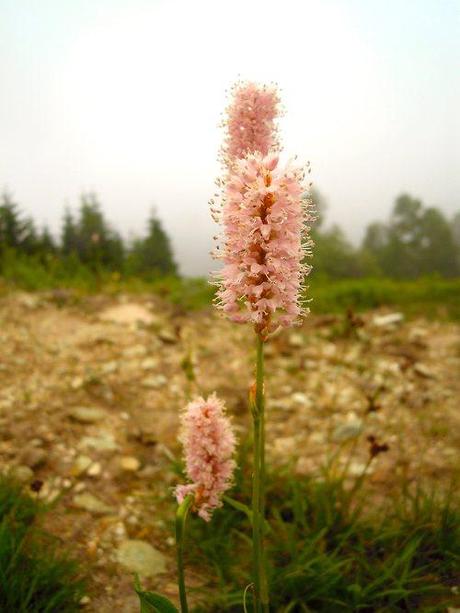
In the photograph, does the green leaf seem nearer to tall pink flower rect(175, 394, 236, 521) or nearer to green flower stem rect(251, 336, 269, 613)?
green flower stem rect(251, 336, 269, 613)

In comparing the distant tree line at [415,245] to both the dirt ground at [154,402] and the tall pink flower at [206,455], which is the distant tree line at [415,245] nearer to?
the dirt ground at [154,402]

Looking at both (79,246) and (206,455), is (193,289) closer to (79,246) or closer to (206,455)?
(79,246)

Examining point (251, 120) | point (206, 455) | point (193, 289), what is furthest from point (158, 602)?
point (193, 289)

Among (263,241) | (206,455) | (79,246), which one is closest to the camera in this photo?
(263,241)

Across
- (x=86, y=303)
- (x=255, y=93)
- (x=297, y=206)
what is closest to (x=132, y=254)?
(x=86, y=303)

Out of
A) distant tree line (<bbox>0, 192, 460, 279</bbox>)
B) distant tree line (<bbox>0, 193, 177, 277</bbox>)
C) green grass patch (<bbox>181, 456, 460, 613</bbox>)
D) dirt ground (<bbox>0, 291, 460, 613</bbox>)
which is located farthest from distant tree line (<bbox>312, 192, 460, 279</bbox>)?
green grass patch (<bbox>181, 456, 460, 613</bbox>)
